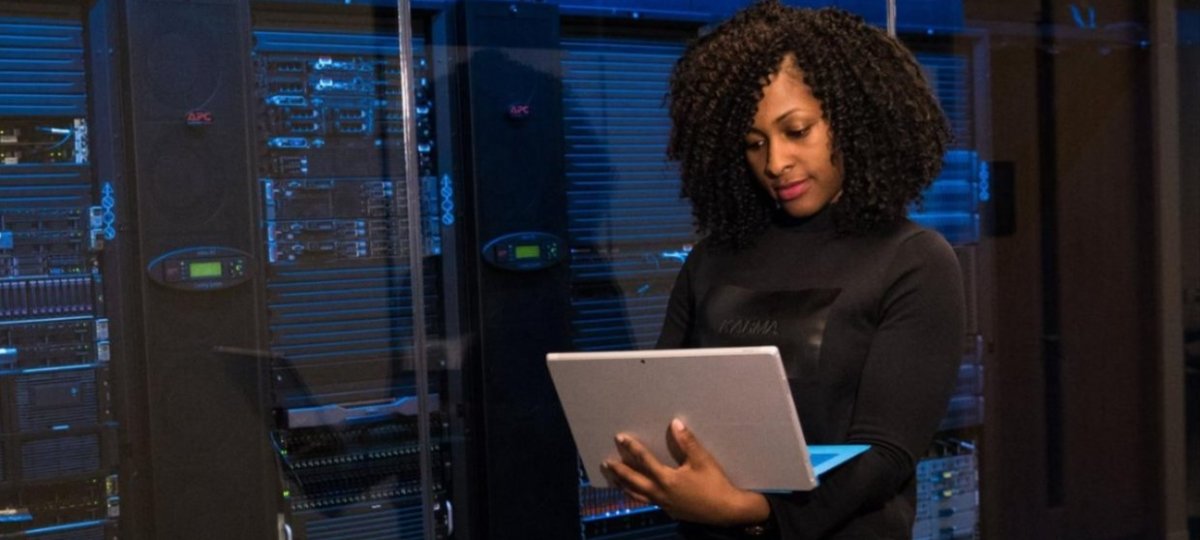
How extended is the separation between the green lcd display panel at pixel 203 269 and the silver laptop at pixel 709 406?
50.0 inches

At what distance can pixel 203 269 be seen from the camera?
2477 millimetres

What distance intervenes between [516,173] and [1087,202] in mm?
1889

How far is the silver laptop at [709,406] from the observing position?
4.34 feet

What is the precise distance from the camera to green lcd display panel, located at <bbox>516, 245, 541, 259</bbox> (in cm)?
274

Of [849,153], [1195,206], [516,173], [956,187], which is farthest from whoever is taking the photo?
[1195,206]

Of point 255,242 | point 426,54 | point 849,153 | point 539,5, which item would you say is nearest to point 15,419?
point 255,242

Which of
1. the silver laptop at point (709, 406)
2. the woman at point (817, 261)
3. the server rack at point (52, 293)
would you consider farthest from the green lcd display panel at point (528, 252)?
the silver laptop at point (709, 406)

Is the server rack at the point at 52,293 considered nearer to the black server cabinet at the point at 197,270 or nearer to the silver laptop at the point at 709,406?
the black server cabinet at the point at 197,270

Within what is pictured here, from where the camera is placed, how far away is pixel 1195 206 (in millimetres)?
3709

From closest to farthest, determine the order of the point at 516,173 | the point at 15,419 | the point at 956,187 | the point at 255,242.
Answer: the point at 15,419 < the point at 255,242 < the point at 516,173 < the point at 956,187

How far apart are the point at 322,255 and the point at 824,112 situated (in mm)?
1366

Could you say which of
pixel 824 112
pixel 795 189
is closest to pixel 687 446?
pixel 795 189

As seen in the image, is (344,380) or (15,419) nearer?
(15,419)

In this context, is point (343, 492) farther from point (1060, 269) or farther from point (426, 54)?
point (1060, 269)
